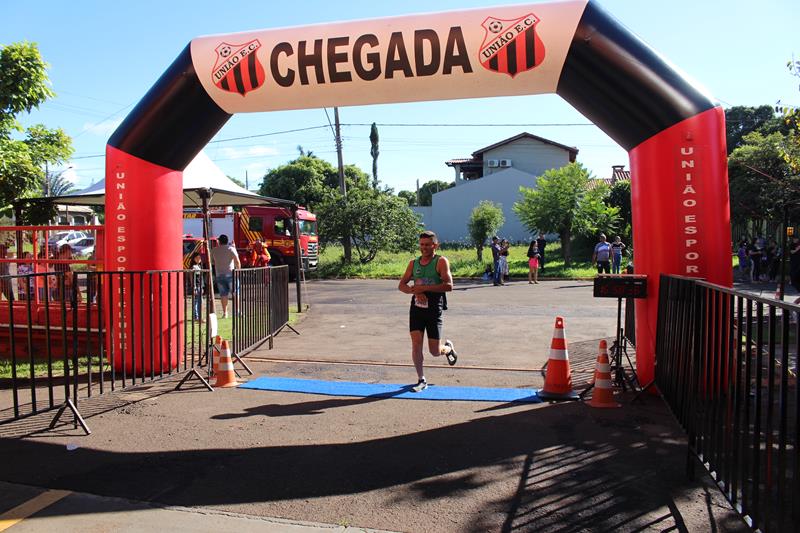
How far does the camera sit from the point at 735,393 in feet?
11.0

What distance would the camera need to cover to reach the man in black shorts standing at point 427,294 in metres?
6.67

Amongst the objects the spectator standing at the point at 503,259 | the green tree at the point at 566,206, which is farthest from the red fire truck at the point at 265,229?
the green tree at the point at 566,206

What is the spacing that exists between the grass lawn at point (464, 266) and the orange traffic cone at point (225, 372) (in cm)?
1818

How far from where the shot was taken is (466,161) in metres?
52.6

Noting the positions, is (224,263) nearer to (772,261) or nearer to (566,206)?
(566,206)

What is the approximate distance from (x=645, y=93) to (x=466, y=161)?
47.3 metres

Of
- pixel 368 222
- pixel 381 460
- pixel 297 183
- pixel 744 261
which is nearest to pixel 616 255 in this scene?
pixel 744 261

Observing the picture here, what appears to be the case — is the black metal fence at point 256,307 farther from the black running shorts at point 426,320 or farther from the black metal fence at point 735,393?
the black metal fence at point 735,393

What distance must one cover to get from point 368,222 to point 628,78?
21985mm

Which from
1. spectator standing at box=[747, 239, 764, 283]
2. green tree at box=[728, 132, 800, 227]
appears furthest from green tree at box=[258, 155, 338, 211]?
spectator standing at box=[747, 239, 764, 283]

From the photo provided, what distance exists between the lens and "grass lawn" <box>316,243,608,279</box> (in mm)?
24891

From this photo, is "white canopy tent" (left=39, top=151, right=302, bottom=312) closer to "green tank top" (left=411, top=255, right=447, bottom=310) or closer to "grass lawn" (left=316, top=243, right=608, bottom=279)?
"green tank top" (left=411, top=255, right=447, bottom=310)

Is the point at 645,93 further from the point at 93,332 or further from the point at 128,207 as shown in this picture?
the point at 93,332

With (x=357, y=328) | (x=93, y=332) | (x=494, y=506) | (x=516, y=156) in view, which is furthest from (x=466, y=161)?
(x=494, y=506)
